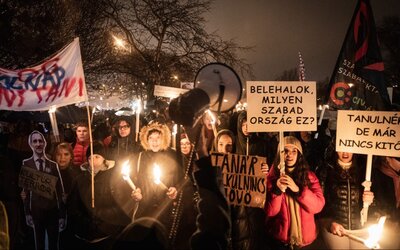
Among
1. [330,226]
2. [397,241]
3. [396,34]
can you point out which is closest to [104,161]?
[330,226]

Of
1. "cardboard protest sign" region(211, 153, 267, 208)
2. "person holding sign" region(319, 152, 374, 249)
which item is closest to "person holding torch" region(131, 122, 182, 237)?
"cardboard protest sign" region(211, 153, 267, 208)

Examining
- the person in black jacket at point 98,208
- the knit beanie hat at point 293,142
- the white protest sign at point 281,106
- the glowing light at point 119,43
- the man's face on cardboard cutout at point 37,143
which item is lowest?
the person in black jacket at point 98,208

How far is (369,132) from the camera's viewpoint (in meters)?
4.33

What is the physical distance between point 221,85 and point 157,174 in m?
1.87

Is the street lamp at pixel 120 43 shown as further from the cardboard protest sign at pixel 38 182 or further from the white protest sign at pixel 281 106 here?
the white protest sign at pixel 281 106

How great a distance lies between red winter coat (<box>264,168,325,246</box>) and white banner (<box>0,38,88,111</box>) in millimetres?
2947

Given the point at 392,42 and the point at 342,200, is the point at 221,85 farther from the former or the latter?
the point at 392,42

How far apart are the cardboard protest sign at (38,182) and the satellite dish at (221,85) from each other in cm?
308

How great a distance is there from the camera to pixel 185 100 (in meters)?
2.01

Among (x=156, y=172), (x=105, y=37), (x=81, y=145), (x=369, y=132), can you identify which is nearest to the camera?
(x=156, y=172)

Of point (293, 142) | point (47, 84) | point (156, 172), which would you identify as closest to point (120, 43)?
point (47, 84)

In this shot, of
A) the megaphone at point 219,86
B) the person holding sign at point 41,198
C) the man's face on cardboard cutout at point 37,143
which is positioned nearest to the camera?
the megaphone at point 219,86

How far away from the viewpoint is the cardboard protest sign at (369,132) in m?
4.25

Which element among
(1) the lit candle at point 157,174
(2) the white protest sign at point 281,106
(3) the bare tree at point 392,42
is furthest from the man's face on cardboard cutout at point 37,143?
(3) the bare tree at point 392,42
